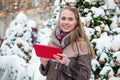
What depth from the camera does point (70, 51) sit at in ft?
11.8

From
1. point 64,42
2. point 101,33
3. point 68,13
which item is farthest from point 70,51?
point 101,33

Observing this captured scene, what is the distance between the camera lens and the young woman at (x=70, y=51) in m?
3.51

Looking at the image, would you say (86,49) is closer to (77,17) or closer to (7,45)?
(77,17)

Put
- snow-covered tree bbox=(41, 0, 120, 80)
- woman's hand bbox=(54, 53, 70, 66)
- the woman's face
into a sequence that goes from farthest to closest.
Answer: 1. snow-covered tree bbox=(41, 0, 120, 80)
2. the woman's face
3. woman's hand bbox=(54, 53, 70, 66)

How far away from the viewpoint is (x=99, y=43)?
5.66 metres

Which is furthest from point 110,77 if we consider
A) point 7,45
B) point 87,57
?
point 7,45

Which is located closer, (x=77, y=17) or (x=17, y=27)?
(x=77, y=17)

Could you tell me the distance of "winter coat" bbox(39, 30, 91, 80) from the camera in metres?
3.51

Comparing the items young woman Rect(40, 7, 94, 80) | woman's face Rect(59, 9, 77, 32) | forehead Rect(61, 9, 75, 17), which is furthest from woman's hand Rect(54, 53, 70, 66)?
forehead Rect(61, 9, 75, 17)

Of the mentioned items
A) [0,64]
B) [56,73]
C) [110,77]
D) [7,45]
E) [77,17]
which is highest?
[77,17]

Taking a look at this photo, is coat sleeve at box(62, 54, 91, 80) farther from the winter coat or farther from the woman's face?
the woman's face

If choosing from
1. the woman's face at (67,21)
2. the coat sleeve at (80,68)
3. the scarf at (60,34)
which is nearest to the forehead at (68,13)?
the woman's face at (67,21)

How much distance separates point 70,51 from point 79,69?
19 centimetres

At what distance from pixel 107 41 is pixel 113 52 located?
254 mm
